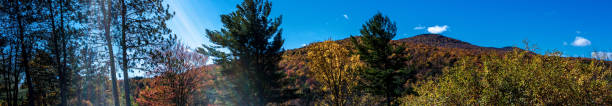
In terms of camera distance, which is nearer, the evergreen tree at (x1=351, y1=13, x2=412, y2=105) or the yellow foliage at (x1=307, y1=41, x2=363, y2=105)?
the yellow foliage at (x1=307, y1=41, x2=363, y2=105)

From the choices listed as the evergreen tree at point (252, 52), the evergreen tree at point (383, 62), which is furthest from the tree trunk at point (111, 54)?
the evergreen tree at point (383, 62)

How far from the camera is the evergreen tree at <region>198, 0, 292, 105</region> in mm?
16328

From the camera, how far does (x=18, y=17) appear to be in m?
5.88

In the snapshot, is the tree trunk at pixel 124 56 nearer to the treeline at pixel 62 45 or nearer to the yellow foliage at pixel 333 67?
the treeline at pixel 62 45

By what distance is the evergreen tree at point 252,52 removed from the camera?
16328 millimetres

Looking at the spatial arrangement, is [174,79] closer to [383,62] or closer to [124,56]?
[124,56]

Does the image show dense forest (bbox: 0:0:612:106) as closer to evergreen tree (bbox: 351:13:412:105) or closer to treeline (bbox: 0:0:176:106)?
treeline (bbox: 0:0:176:106)

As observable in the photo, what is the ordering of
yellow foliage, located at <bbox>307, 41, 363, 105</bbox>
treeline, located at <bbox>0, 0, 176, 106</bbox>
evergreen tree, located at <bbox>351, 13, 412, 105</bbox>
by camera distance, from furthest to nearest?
evergreen tree, located at <bbox>351, 13, 412, 105</bbox>, yellow foliage, located at <bbox>307, 41, 363, 105</bbox>, treeline, located at <bbox>0, 0, 176, 106</bbox>

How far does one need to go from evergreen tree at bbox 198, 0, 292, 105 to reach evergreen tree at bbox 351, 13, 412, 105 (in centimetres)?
694

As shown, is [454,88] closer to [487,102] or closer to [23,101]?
[487,102]

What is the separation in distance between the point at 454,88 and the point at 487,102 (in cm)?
89

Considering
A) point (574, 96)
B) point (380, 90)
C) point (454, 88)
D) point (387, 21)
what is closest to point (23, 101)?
point (454, 88)

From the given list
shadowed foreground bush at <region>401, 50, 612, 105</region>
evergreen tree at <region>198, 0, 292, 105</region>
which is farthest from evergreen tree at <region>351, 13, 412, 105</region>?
shadowed foreground bush at <region>401, 50, 612, 105</region>

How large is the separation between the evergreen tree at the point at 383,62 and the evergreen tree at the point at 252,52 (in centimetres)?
694
